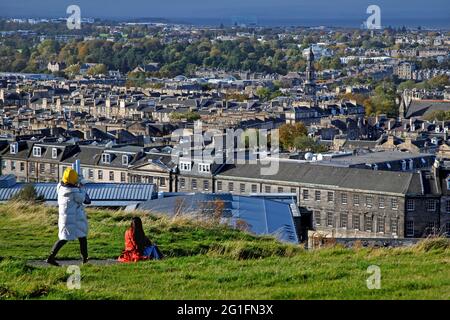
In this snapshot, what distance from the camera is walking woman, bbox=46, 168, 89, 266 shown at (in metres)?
9.69

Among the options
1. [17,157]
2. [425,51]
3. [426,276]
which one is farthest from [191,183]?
[425,51]

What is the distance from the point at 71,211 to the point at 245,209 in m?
10.7

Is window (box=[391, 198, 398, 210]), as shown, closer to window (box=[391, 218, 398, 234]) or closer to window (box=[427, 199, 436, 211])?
window (box=[391, 218, 398, 234])

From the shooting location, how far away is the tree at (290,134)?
57469 millimetres

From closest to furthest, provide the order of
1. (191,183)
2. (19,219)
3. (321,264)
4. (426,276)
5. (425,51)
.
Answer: (426,276) < (321,264) < (19,219) < (191,183) < (425,51)

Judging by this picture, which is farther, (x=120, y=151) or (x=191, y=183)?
(x=120, y=151)

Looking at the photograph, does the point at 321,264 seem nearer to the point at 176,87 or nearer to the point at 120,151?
the point at 120,151

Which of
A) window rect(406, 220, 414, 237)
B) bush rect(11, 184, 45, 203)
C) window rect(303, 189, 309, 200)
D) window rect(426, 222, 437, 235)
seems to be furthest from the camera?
window rect(303, 189, 309, 200)

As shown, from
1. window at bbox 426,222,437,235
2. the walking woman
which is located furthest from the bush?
window at bbox 426,222,437,235

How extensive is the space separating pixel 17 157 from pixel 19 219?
31.7m

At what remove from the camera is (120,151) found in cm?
4312

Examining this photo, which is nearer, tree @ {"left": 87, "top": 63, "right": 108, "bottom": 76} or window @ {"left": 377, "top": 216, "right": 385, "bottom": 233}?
window @ {"left": 377, "top": 216, "right": 385, "bottom": 233}

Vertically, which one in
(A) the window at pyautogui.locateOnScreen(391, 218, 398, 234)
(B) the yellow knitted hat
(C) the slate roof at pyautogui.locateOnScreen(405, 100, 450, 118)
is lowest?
(C) the slate roof at pyautogui.locateOnScreen(405, 100, 450, 118)
